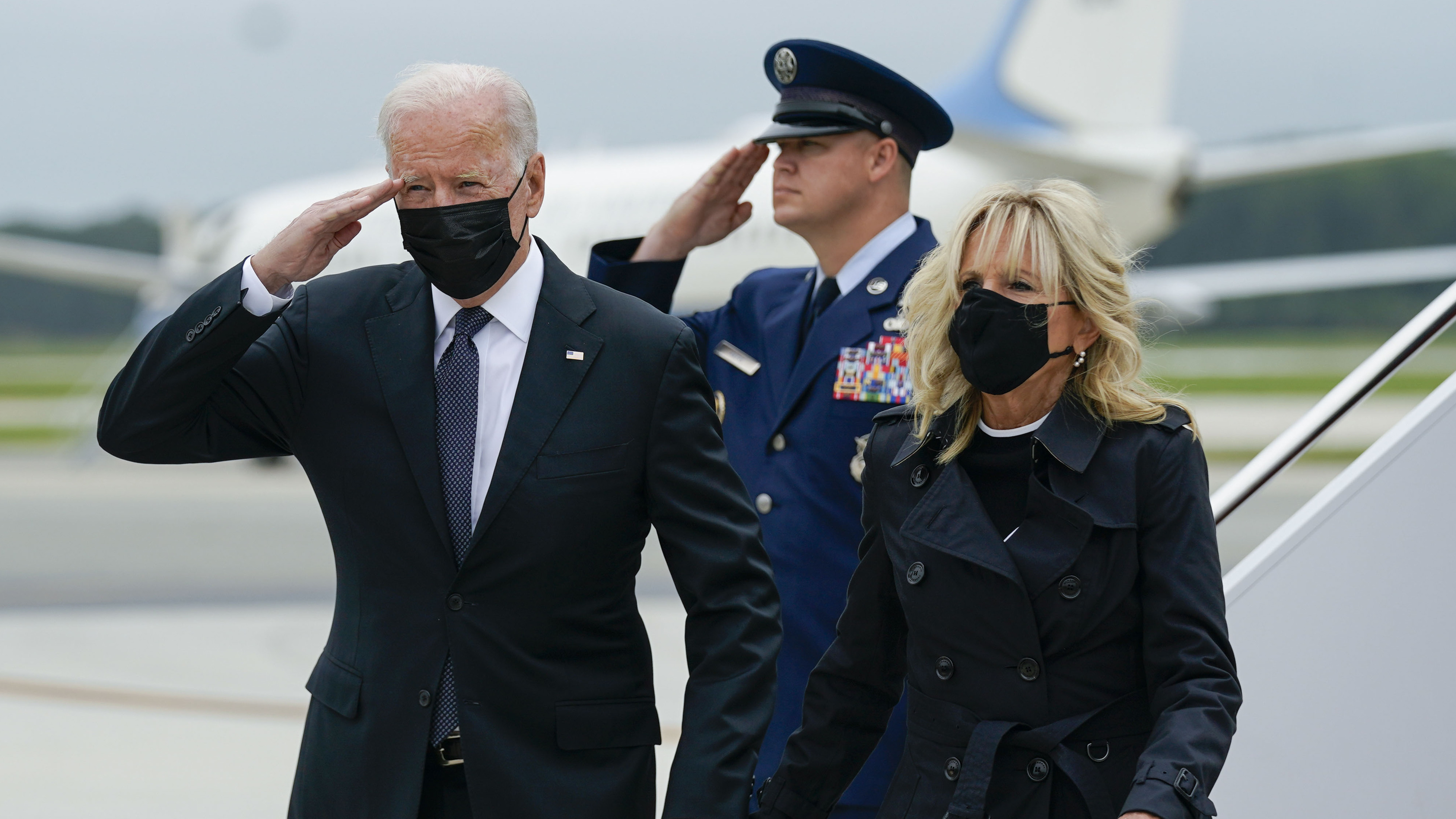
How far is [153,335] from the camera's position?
1809mm

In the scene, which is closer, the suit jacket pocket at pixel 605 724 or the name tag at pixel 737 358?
the suit jacket pocket at pixel 605 724

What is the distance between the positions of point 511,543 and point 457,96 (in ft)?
1.85

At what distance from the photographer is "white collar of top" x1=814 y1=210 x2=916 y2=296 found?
8.84 ft

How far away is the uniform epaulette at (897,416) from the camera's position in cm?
202

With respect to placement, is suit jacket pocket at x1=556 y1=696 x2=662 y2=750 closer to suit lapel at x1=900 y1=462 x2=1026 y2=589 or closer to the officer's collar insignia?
suit lapel at x1=900 y1=462 x2=1026 y2=589

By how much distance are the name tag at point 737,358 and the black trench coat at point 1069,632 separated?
3.05ft

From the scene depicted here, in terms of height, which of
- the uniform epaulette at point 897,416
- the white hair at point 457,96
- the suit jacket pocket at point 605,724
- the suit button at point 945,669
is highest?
the white hair at point 457,96

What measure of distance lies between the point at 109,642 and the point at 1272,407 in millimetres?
26818

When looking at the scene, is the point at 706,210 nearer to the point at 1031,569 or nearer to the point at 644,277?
the point at 644,277

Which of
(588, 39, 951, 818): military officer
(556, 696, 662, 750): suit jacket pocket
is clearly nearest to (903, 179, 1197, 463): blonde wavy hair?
(556, 696, 662, 750): suit jacket pocket

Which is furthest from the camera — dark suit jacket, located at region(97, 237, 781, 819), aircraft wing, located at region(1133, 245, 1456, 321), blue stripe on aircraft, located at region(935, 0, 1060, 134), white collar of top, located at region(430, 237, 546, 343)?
aircraft wing, located at region(1133, 245, 1456, 321)

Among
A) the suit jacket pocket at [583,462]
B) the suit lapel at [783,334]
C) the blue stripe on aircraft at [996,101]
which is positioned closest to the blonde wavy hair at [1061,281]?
the suit jacket pocket at [583,462]

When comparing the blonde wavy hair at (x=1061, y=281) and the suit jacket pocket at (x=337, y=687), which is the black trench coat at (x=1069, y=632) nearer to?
the blonde wavy hair at (x=1061, y=281)

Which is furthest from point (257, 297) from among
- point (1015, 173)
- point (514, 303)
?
point (1015, 173)
